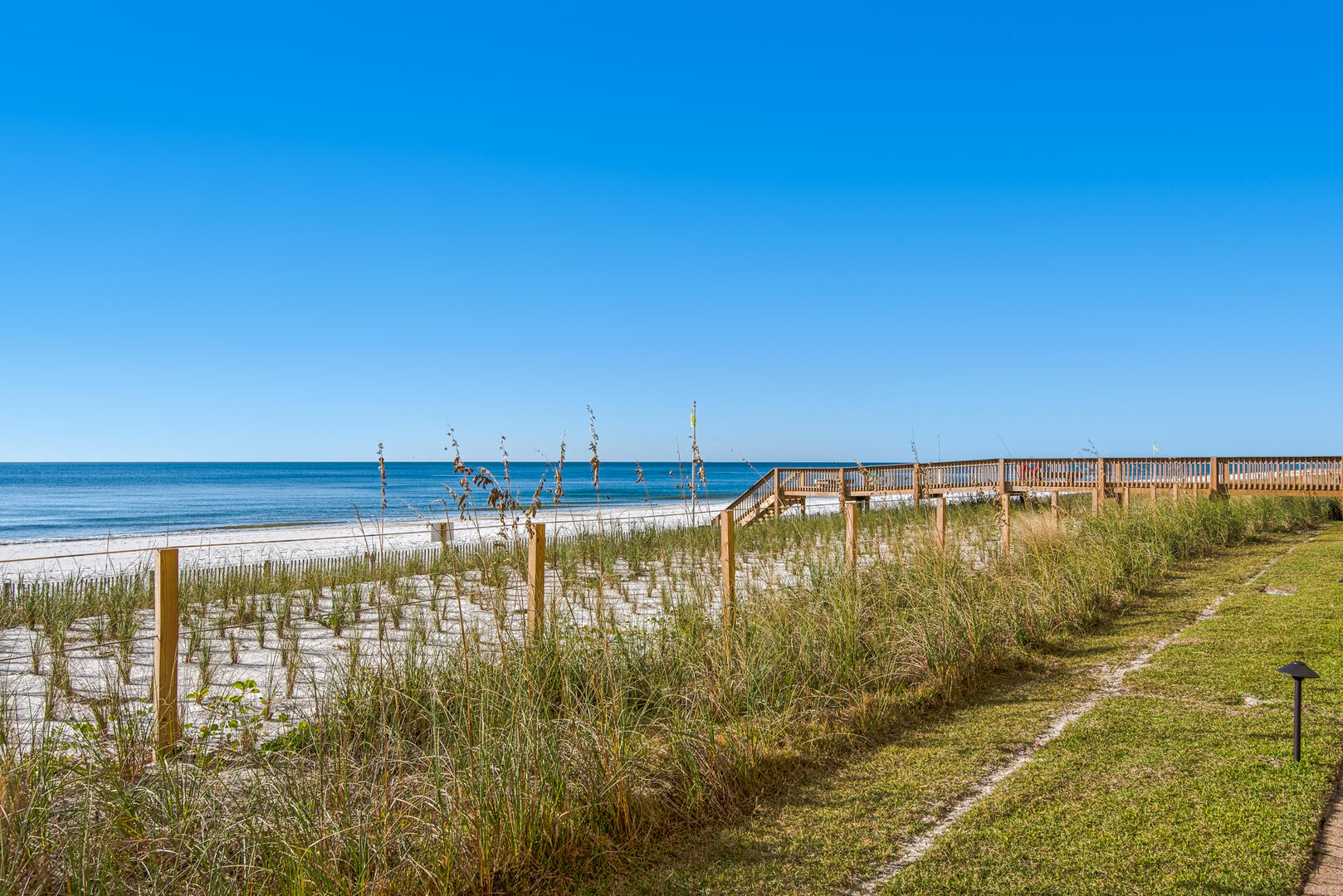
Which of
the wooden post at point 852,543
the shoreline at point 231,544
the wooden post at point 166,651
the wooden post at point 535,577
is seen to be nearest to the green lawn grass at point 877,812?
the wooden post at point 852,543

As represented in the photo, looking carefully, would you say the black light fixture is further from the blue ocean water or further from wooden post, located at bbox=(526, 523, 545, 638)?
the blue ocean water

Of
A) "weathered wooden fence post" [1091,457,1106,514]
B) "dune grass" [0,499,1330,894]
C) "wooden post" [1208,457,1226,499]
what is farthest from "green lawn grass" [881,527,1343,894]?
"weathered wooden fence post" [1091,457,1106,514]

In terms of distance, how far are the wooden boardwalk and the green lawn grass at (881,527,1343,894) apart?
9.99 meters

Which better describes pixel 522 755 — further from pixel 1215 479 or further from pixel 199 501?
pixel 199 501

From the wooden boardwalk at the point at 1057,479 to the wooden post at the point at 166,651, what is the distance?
1221 centimetres

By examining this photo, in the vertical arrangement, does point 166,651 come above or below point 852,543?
below

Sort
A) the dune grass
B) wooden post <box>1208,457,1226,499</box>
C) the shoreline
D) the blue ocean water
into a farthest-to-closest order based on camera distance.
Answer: the blue ocean water → the shoreline → wooden post <box>1208,457,1226,499</box> → the dune grass

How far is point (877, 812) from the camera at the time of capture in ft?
12.8

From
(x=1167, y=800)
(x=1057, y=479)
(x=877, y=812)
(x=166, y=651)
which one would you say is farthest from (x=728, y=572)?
(x=1057, y=479)

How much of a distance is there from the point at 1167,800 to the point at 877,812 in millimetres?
1409

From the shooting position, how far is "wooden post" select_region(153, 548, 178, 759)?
171 inches

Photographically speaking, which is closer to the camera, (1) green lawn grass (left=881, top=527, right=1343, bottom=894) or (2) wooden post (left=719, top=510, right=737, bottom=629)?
(1) green lawn grass (left=881, top=527, right=1343, bottom=894)

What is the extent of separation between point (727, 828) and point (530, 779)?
0.99 m

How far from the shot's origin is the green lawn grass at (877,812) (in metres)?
3.29
